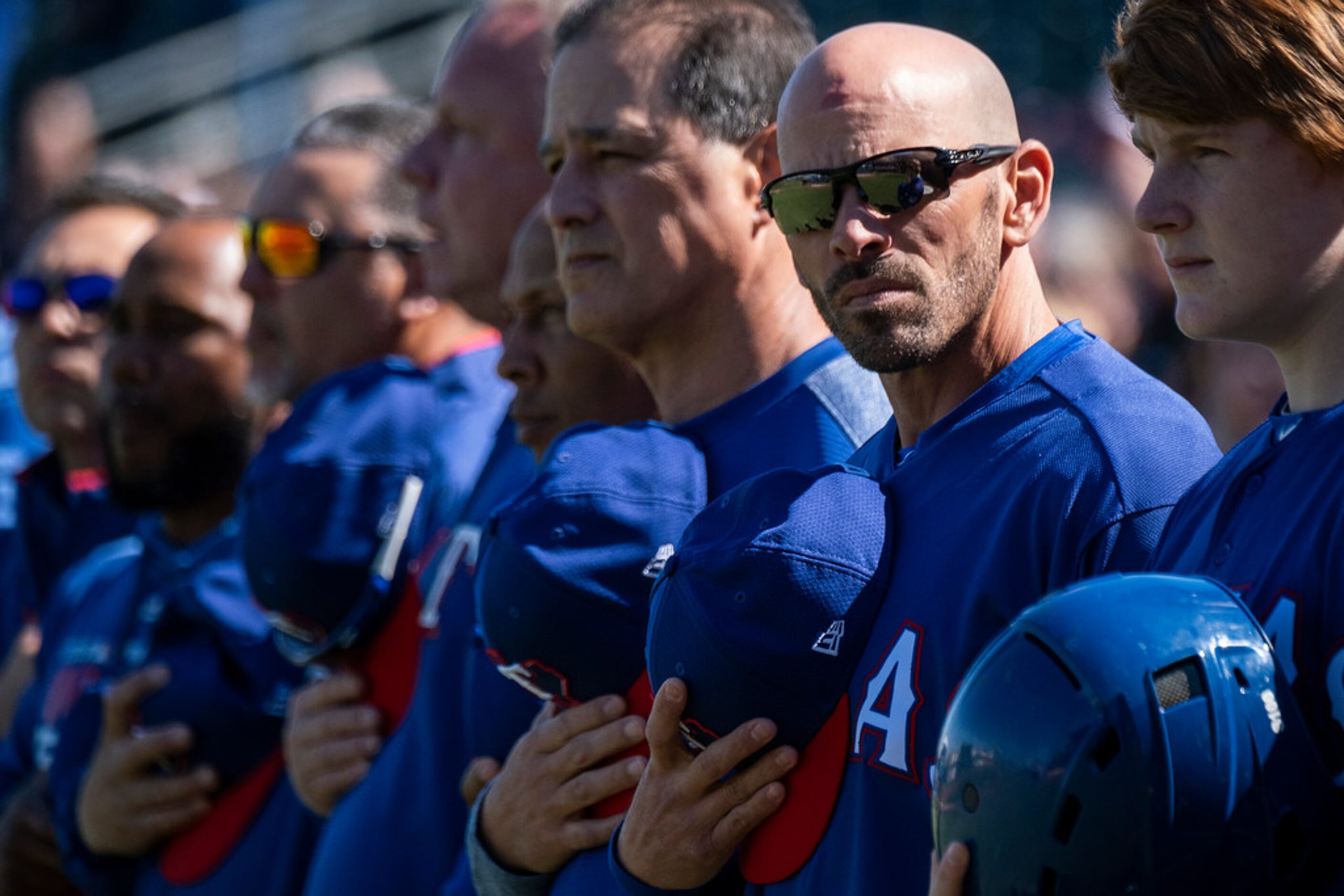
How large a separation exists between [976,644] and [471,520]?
5.37 ft

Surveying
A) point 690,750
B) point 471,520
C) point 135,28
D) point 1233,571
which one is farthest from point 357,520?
point 135,28

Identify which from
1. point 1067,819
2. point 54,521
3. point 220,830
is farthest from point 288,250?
point 1067,819

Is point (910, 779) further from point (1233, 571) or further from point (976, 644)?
point (1233, 571)

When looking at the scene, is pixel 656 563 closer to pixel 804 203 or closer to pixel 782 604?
pixel 782 604

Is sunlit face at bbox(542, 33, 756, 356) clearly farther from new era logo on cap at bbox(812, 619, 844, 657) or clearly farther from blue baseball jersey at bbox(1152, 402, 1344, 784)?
blue baseball jersey at bbox(1152, 402, 1344, 784)

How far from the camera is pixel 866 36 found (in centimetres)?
217

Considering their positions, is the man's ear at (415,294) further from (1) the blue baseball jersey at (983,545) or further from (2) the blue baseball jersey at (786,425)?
(1) the blue baseball jersey at (983,545)

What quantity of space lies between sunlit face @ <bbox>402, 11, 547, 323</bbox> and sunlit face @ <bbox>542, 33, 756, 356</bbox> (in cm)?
91

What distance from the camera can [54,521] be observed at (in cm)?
556

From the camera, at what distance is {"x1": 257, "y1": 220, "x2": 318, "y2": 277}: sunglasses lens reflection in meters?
3.94

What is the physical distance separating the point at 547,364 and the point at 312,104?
8685 millimetres

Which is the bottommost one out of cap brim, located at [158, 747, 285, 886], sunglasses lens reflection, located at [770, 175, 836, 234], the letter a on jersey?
cap brim, located at [158, 747, 285, 886]

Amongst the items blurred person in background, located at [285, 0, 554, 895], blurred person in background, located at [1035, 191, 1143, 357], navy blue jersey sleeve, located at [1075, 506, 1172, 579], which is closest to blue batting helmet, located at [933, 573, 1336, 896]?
navy blue jersey sleeve, located at [1075, 506, 1172, 579]

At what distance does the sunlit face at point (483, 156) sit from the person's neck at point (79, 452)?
2368 millimetres
